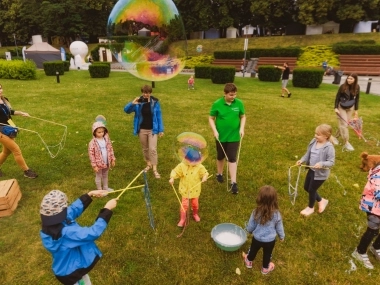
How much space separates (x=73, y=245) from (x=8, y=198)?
3.01 meters

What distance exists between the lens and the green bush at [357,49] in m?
28.2

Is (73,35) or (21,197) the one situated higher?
(73,35)

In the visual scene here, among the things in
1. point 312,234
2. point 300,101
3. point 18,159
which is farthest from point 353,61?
point 18,159

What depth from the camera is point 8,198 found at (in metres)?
4.97

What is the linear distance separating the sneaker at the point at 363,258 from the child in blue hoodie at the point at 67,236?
141 inches

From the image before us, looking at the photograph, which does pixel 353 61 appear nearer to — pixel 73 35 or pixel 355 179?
pixel 355 179

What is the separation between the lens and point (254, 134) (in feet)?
31.0

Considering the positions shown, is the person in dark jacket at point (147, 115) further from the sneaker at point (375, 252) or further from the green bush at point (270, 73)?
the green bush at point (270, 73)

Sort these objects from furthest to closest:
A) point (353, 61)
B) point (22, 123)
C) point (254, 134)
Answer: point (353, 61)
point (22, 123)
point (254, 134)

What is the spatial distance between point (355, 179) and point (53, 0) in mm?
65877

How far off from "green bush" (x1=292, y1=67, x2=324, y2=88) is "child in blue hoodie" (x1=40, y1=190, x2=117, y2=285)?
18835 mm

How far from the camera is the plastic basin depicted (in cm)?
421

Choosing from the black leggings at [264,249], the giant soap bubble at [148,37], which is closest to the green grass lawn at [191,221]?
the black leggings at [264,249]

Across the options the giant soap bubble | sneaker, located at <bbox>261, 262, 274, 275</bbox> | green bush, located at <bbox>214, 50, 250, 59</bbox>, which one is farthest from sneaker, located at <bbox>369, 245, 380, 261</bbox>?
green bush, located at <bbox>214, 50, 250, 59</bbox>
